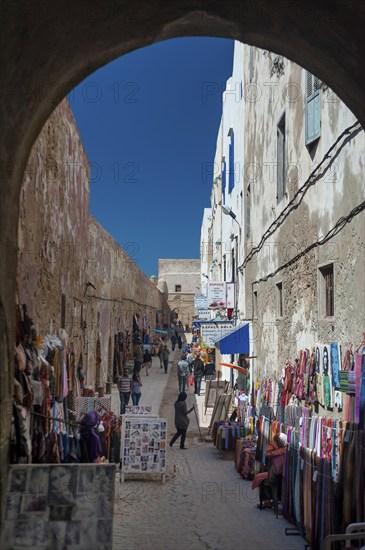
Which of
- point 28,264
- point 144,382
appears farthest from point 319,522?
point 144,382

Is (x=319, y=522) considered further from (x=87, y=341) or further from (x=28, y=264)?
(x=87, y=341)

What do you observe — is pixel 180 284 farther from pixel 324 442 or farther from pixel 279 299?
pixel 324 442

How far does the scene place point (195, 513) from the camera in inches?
290

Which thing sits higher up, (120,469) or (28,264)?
(28,264)

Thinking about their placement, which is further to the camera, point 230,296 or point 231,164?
point 231,164

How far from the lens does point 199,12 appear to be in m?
4.72

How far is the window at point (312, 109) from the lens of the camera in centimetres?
775

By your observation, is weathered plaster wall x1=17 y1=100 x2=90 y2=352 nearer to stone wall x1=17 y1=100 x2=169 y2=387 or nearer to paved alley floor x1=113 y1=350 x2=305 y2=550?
stone wall x1=17 y1=100 x2=169 y2=387

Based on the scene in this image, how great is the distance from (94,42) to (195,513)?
18.3 ft

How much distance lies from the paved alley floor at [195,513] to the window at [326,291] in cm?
259

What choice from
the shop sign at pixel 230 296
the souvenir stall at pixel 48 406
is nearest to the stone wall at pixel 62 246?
the souvenir stall at pixel 48 406

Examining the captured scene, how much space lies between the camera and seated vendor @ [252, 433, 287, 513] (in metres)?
7.21

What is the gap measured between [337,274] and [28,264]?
3.49 m

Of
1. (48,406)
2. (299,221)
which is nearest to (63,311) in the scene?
(48,406)
